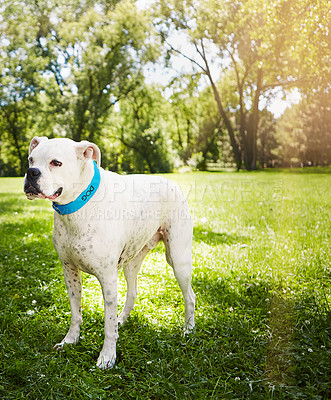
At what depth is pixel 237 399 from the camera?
2371 millimetres

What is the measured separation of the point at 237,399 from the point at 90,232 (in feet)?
5.24

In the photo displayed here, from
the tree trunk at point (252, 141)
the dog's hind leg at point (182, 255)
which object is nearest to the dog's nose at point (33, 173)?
the dog's hind leg at point (182, 255)

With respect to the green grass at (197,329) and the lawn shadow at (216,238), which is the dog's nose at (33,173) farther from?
the lawn shadow at (216,238)

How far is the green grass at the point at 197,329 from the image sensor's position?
254cm

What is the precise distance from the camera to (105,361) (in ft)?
9.14

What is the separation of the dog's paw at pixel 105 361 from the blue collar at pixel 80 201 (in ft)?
4.01

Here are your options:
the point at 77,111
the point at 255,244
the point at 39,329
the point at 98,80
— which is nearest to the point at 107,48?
the point at 98,80

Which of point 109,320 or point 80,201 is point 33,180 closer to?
point 80,201

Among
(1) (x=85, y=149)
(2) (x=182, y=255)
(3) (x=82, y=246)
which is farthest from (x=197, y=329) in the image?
(1) (x=85, y=149)

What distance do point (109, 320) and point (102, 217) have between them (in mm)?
856

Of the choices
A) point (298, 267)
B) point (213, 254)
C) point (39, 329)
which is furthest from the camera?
point (213, 254)

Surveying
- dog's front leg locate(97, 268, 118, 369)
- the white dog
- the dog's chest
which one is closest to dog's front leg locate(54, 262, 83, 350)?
the white dog

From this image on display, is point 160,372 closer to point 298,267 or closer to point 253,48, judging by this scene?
point 298,267

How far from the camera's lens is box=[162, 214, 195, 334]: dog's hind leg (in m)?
3.33
